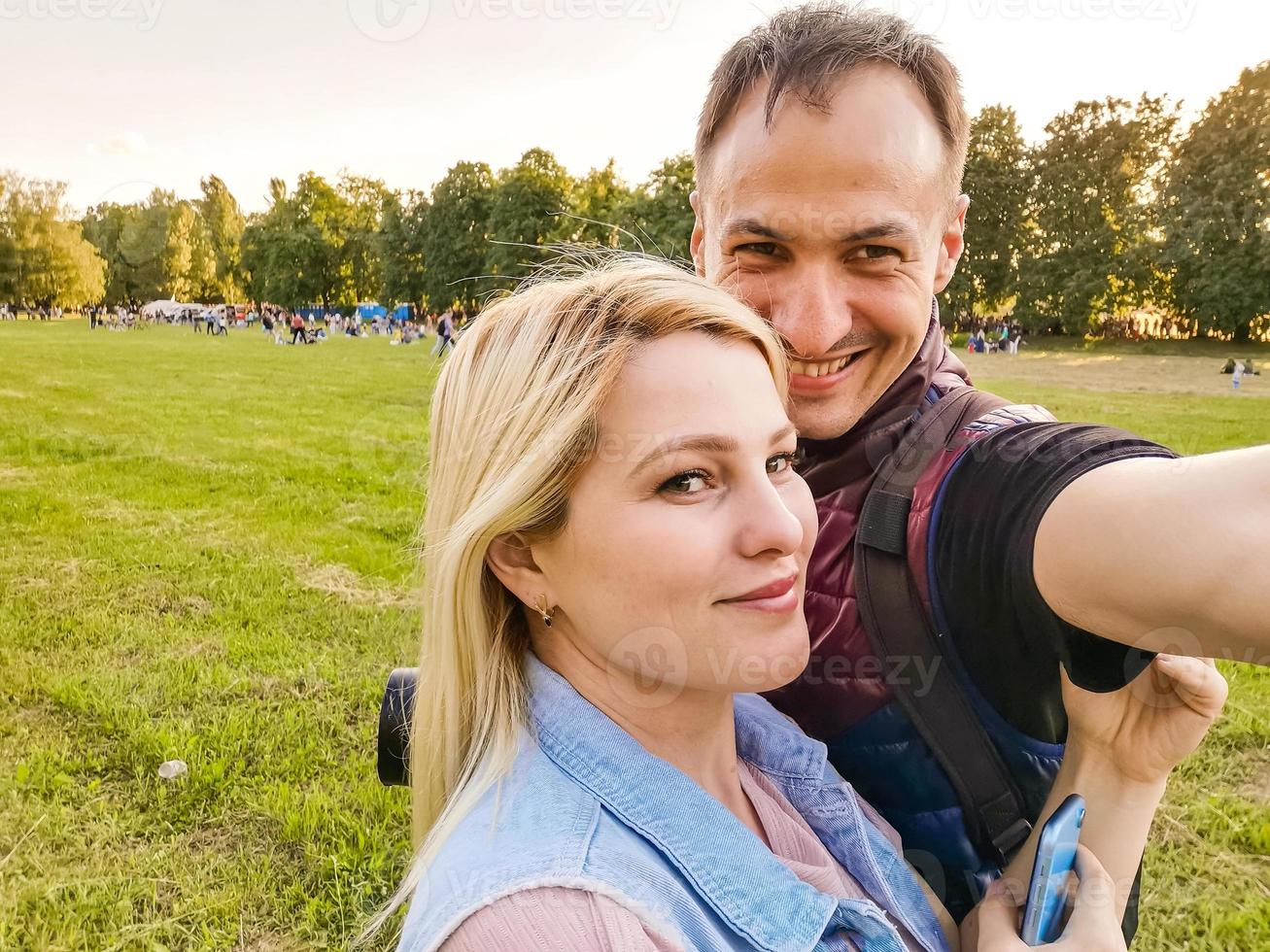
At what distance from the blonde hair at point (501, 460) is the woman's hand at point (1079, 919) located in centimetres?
103

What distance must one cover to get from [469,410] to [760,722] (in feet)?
3.26

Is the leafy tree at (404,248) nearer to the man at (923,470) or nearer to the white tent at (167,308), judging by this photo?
the white tent at (167,308)

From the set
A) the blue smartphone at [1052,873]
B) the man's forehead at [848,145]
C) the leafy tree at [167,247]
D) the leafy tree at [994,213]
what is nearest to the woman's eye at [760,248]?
the man's forehead at [848,145]

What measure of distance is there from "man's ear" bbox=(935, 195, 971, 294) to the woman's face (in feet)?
3.15

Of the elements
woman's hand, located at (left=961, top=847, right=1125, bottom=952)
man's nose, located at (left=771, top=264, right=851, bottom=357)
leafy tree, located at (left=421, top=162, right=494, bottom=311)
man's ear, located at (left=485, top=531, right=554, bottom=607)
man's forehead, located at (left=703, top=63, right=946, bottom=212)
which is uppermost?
leafy tree, located at (left=421, top=162, right=494, bottom=311)

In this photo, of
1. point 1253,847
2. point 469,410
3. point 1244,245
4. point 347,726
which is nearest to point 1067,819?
point 469,410

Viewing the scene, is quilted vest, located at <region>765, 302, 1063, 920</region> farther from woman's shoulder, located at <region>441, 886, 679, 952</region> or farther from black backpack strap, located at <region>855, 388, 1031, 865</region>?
woman's shoulder, located at <region>441, 886, 679, 952</region>

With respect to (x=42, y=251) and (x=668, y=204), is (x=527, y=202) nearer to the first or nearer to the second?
(x=668, y=204)

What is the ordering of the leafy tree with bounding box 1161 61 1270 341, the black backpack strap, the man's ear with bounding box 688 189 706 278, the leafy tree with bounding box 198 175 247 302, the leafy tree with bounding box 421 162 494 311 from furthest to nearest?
1. the leafy tree with bounding box 198 175 247 302
2. the leafy tree with bounding box 421 162 494 311
3. the leafy tree with bounding box 1161 61 1270 341
4. the man's ear with bounding box 688 189 706 278
5. the black backpack strap

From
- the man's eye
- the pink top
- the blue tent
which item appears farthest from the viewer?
the blue tent

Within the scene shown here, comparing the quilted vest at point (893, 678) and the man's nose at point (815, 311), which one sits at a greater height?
the man's nose at point (815, 311)

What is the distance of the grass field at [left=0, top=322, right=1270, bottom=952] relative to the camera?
3357 mm

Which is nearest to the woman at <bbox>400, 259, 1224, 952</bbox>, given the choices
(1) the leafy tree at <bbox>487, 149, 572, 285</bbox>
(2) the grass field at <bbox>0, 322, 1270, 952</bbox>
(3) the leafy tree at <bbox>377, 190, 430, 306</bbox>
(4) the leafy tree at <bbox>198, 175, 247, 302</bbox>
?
(2) the grass field at <bbox>0, 322, 1270, 952</bbox>

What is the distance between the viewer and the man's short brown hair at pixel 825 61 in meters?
1.96
